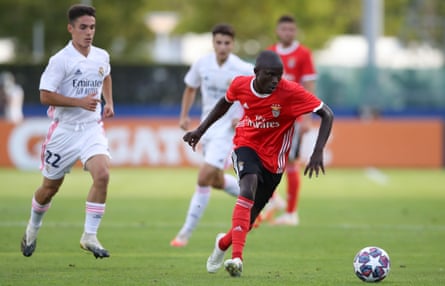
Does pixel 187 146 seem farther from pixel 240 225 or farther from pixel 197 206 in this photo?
pixel 240 225

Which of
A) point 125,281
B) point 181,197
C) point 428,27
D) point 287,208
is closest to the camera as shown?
point 125,281

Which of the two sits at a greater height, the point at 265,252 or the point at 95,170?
the point at 95,170

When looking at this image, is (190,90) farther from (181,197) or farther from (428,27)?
(428,27)

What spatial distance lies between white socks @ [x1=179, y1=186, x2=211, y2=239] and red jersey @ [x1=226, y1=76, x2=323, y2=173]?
104 inches

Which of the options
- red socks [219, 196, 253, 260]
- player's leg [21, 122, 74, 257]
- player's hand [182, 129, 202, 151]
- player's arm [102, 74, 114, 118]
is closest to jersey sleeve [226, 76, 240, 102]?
player's hand [182, 129, 202, 151]

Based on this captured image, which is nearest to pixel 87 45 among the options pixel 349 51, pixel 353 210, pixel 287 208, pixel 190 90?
pixel 190 90

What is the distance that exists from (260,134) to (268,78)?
2.38 feet

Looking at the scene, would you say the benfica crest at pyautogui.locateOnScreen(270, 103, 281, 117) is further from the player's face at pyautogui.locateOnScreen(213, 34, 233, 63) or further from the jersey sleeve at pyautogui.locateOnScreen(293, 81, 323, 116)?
the player's face at pyautogui.locateOnScreen(213, 34, 233, 63)

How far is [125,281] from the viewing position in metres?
9.29

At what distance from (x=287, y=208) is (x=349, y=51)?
4824 cm

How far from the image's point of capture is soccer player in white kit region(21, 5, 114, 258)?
10.7 meters

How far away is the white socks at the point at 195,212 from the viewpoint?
497 inches

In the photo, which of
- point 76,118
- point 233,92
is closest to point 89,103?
point 76,118

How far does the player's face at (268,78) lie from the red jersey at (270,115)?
16 centimetres
